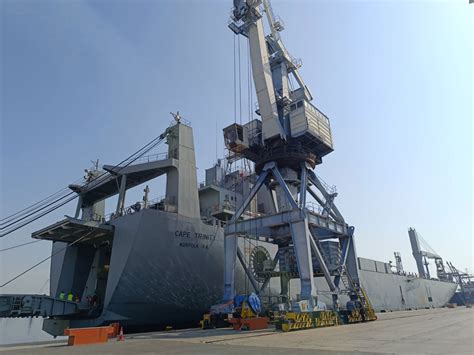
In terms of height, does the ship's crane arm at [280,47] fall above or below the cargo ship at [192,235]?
above

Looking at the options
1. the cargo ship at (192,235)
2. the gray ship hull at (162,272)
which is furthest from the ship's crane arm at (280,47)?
the gray ship hull at (162,272)

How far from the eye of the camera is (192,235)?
24688mm

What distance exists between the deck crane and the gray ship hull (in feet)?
8.44

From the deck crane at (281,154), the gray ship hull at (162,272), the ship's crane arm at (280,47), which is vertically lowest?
the gray ship hull at (162,272)

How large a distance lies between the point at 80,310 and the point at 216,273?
10054mm

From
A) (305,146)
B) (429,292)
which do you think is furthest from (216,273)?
(429,292)

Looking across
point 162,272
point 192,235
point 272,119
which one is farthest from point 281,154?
point 162,272

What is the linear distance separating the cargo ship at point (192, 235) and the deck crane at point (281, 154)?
9cm

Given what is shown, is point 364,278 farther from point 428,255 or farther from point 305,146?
point 428,255

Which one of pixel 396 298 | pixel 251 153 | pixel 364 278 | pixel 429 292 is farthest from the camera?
pixel 429 292

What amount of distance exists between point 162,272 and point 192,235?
3.48m

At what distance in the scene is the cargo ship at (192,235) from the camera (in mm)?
21719

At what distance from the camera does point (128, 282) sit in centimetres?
2120

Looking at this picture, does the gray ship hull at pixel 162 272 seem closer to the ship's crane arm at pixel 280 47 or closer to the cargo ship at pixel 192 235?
the cargo ship at pixel 192 235
